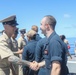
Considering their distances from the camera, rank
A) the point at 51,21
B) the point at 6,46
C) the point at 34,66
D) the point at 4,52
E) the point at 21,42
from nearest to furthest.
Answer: the point at 51,21 → the point at 4,52 → the point at 6,46 → the point at 34,66 → the point at 21,42

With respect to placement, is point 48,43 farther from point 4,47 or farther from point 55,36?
point 4,47

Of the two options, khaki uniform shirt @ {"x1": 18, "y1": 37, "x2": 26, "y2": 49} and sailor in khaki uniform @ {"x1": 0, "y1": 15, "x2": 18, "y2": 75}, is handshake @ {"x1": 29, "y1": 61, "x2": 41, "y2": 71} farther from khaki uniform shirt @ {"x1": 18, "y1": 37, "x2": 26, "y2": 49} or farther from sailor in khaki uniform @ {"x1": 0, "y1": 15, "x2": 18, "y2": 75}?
khaki uniform shirt @ {"x1": 18, "y1": 37, "x2": 26, "y2": 49}

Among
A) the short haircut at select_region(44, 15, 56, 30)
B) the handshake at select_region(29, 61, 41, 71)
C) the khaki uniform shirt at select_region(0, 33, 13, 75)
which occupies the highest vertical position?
the short haircut at select_region(44, 15, 56, 30)

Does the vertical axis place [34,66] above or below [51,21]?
below

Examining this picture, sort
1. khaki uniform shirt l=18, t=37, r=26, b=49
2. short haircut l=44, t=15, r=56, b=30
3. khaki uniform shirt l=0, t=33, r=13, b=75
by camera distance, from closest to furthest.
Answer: short haircut l=44, t=15, r=56, b=30 → khaki uniform shirt l=0, t=33, r=13, b=75 → khaki uniform shirt l=18, t=37, r=26, b=49

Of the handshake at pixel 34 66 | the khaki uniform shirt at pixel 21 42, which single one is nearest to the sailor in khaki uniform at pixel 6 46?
the handshake at pixel 34 66

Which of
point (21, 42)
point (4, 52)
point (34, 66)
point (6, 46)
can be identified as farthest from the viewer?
point (21, 42)

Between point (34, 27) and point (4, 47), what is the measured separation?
3.30 metres

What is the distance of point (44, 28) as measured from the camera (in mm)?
5266

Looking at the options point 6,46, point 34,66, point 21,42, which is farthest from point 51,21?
point 21,42

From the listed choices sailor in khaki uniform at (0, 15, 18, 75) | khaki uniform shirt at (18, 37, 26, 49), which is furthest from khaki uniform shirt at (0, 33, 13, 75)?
khaki uniform shirt at (18, 37, 26, 49)

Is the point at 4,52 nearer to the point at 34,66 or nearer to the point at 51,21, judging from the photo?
the point at 34,66

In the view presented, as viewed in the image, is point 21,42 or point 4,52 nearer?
Result: point 4,52

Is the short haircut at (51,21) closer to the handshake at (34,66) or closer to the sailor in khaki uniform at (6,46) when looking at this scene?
the sailor in khaki uniform at (6,46)
